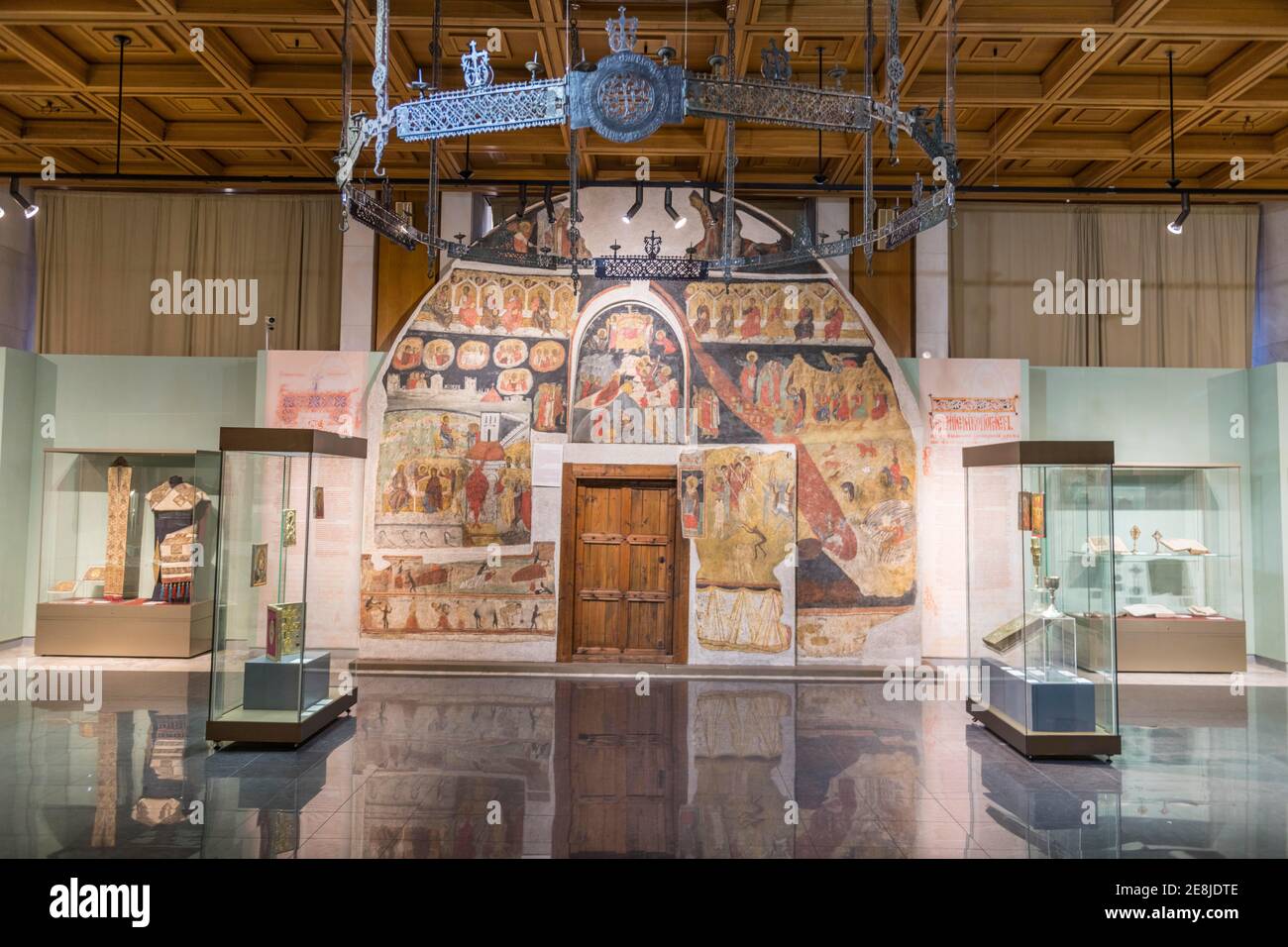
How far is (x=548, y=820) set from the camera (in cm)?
566

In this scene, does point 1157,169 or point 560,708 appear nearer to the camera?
point 560,708

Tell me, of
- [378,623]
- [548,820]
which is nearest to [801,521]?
[378,623]

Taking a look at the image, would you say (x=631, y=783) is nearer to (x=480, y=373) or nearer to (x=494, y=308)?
(x=480, y=373)

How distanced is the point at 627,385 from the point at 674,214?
224cm

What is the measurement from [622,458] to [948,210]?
6.26 meters

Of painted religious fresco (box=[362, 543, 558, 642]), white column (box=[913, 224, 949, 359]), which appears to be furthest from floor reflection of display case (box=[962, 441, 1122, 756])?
painted religious fresco (box=[362, 543, 558, 642])

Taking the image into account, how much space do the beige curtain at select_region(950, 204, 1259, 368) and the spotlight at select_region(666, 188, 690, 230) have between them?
413 centimetres

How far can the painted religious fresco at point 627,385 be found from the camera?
11398 millimetres

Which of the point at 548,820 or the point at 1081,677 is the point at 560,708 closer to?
the point at 548,820

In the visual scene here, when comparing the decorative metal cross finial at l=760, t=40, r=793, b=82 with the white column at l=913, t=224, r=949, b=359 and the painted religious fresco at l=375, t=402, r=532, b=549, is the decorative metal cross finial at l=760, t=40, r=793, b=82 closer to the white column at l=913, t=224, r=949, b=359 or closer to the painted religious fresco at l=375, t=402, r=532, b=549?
the painted religious fresco at l=375, t=402, r=532, b=549

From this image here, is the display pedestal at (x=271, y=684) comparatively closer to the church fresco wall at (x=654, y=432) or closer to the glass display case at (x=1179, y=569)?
the church fresco wall at (x=654, y=432)

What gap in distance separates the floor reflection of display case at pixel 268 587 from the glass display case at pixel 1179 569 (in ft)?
31.7

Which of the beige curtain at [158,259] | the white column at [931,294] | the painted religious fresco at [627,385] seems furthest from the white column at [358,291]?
the white column at [931,294]

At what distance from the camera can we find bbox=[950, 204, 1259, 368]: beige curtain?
499 inches
